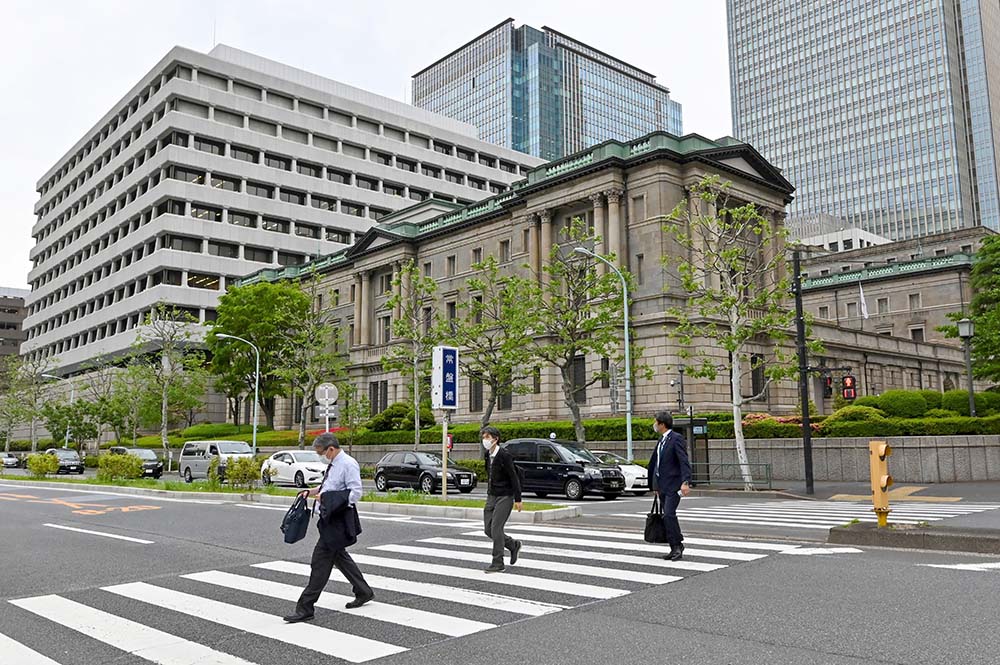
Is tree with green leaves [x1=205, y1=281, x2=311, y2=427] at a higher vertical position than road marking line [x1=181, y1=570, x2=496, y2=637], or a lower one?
higher

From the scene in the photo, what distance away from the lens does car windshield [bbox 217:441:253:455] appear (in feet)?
121

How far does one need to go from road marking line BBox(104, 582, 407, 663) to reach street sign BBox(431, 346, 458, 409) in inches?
327

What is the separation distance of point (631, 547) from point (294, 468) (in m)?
21.8

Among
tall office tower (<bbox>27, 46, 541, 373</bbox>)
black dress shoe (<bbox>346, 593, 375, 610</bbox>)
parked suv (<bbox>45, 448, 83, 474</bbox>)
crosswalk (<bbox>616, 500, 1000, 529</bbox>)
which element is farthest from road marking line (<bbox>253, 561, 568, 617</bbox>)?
tall office tower (<bbox>27, 46, 541, 373</bbox>)

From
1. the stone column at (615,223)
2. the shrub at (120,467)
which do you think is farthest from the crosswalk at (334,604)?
the stone column at (615,223)

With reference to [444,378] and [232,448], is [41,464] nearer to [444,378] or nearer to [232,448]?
[232,448]

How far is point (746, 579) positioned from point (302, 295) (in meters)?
51.3

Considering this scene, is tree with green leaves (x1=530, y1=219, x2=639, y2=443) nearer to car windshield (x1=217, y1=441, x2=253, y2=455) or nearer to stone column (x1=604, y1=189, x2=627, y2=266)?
stone column (x1=604, y1=189, x2=627, y2=266)

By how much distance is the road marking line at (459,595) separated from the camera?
7.67 meters

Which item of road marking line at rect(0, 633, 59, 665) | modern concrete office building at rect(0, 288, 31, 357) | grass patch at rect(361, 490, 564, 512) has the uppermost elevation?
modern concrete office building at rect(0, 288, 31, 357)

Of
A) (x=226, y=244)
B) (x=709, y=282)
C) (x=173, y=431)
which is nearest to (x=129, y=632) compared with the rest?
(x=709, y=282)

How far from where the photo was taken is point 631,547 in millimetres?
11969

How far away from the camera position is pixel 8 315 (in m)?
135

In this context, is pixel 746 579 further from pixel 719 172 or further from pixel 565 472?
pixel 719 172
